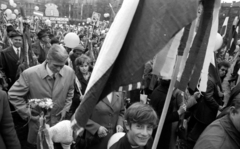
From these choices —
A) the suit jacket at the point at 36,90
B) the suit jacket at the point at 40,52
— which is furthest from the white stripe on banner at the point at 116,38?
the suit jacket at the point at 40,52

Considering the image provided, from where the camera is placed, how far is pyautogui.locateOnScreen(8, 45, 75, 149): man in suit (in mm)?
2840

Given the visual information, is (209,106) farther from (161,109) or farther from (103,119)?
(103,119)

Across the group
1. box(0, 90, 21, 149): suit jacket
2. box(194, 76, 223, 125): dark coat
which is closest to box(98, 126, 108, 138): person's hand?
box(0, 90, 21, 149): suit jacket

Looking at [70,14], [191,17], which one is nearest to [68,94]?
[191,17]

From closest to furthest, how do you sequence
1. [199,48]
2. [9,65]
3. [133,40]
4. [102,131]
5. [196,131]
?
[133,40] → [199,48] → [102,131] → [196,131] → [9,65]

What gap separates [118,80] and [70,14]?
42.9 metres

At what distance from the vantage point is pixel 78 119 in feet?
4.43

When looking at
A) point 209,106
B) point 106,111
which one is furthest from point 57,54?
point 209,106

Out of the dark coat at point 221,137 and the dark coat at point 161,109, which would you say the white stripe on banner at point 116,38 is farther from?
the dark coat at point 161,109

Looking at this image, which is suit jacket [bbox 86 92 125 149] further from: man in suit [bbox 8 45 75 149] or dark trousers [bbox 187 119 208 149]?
dark trousers [bbox 187 119 208 149]

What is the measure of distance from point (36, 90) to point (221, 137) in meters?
2.26

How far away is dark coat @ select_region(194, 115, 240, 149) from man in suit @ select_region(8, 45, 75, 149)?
6.42 feet

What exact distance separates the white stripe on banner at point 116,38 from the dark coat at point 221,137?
86 cm

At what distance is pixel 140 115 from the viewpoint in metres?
1.86
